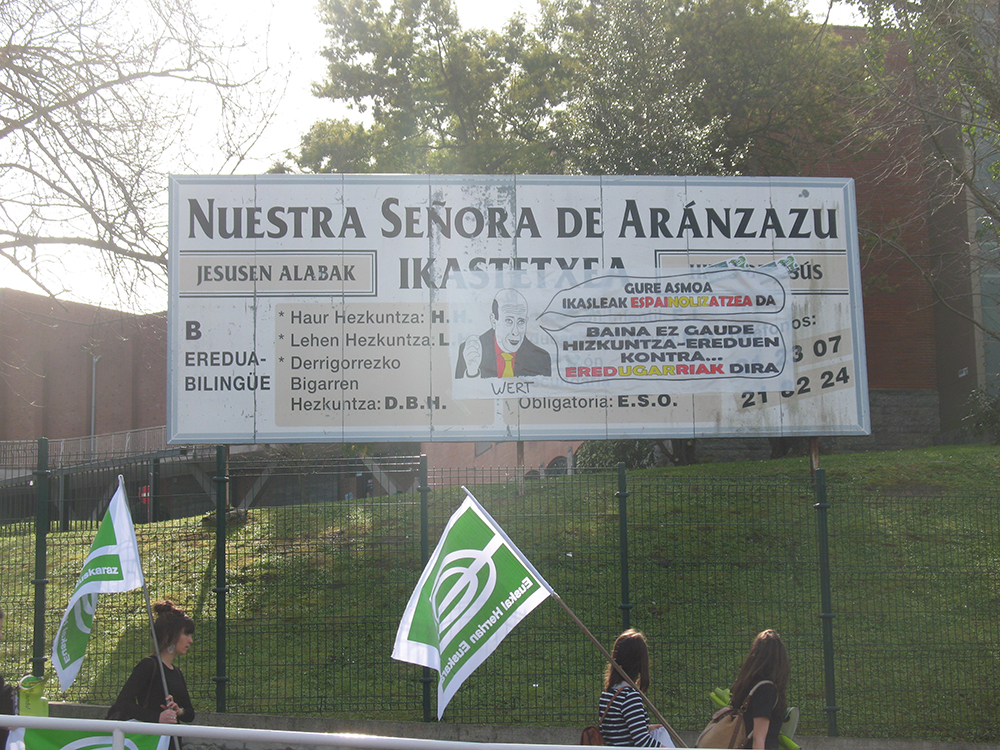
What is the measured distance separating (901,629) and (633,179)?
18.8 ft

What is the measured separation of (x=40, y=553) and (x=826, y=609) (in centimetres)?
678

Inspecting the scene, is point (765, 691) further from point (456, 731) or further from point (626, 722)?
point (456, 731)

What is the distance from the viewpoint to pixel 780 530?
12.0m

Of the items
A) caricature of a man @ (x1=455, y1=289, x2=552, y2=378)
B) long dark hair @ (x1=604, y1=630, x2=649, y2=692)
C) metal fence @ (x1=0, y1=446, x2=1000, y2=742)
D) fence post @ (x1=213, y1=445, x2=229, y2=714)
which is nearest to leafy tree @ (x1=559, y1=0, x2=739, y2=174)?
caricature of a man @ (x1=455, y1=289, x2=552, y2=378)

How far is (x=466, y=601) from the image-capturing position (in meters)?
4.60

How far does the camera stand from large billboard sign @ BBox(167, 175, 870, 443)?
10297 mm

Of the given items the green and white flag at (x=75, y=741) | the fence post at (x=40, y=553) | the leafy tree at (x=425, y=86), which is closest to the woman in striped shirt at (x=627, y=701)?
the green and white flag at (x=75, y=741)

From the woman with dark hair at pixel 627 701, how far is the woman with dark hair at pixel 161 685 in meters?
2.39

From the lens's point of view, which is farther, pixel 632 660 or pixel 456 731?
pixel 456 731

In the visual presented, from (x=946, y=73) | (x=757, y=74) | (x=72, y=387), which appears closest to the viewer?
(x=946, y=73)

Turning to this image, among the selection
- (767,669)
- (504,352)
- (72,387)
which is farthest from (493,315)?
(72,387)

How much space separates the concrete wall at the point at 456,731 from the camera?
752 centimetres

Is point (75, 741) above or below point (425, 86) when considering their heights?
below

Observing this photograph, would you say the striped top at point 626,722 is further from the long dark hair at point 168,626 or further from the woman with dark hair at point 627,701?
the long dark hair at point 168,626
